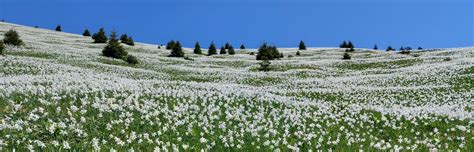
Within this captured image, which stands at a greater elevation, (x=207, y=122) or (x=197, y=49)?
(x=197, y=49)

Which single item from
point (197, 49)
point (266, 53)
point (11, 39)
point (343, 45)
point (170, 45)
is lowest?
point (266, 53)

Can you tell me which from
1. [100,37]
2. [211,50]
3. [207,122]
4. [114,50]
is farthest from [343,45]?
[207,122]

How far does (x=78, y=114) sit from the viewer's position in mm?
14477

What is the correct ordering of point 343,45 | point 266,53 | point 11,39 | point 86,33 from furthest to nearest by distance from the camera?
point 343,45
point 86,33
point 266,53
point 11,39

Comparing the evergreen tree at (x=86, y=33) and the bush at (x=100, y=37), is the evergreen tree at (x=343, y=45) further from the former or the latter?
the evergreen tree at (x=86, y=33)

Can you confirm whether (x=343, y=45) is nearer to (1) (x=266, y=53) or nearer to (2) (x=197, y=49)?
(2) (x=197, y=49)

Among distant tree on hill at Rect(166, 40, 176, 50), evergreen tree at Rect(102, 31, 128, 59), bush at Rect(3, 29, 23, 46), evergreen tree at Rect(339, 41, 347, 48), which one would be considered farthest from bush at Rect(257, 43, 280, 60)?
evergreen tree at Rect(339, 41, 347, 48)

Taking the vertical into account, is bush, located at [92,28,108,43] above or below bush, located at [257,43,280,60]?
above

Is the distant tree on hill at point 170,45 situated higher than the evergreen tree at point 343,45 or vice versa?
the evergreen tree at point 343,45

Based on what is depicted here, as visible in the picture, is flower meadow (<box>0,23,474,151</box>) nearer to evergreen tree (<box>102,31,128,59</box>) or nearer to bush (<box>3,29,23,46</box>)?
evergreen tree (<box>102,31,128,59</box>)

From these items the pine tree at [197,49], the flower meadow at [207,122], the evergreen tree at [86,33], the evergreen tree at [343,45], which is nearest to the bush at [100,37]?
the pine tree at [197,49]

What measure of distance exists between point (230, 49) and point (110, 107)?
80.5 meters

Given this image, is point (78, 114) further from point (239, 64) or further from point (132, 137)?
point (239, 64)

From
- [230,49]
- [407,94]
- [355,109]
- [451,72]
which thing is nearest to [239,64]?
[230,49]
